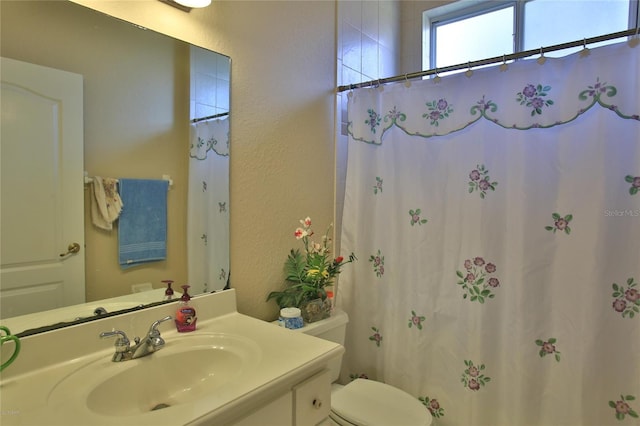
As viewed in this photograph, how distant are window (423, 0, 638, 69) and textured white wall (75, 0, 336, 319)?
934 millimetres

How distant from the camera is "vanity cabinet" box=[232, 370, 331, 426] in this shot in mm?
871

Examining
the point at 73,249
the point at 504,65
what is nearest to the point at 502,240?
the point at 504,65

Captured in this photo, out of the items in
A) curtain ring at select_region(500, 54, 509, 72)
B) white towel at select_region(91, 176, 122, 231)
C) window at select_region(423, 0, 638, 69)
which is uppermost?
window at select_region(423, 0, 638, 69)

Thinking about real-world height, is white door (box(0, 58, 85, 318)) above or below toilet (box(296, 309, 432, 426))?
above

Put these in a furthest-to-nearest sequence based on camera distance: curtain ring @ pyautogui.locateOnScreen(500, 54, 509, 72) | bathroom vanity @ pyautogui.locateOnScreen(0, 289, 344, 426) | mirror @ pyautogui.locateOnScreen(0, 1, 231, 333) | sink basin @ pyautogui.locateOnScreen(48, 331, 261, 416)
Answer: curtain ring @ pyautogui.locateOnScreen(500, 54, 509, 72) < mirror @ pyautogui.locateOnScreen(0, 1, 231, 333) < sink basin @ pyautogui.locateOnScreen(48, 331, 261, 416) < bathroom vanity @ pyautogui.locateOnScreen(0, 289, 344, 426)

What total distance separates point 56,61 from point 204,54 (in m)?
0.46

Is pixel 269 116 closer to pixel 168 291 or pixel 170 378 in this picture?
pixel 168 291

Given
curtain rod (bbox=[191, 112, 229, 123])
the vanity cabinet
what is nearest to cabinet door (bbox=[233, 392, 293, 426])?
the vanity cabinet

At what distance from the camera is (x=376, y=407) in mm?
1495

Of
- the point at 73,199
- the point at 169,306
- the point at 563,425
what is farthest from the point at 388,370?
the point at 73,199

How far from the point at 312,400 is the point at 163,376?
42 centimetres

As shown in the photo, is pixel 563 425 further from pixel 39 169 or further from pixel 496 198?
pixel 39 169

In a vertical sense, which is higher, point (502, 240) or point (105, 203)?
point (105, 203)

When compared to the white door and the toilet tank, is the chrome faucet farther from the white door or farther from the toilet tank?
the toilet tank
